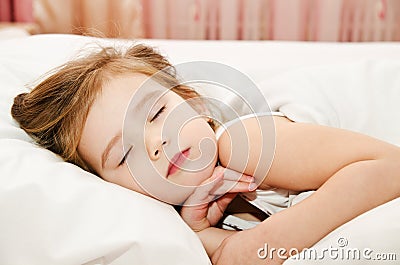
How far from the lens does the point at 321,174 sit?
93 cm

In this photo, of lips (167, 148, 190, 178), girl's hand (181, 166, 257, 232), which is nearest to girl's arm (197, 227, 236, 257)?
girl's hand (181, 166, 257, 232)

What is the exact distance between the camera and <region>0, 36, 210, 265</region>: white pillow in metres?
0.79

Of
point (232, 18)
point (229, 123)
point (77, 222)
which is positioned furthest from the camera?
point (232, 18)

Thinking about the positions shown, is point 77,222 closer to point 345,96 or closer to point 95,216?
point 95,216

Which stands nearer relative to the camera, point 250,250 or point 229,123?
point 250,250

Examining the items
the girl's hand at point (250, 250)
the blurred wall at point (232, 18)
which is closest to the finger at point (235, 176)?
the girl's hand at point (250, 250)

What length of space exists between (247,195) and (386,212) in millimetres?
281

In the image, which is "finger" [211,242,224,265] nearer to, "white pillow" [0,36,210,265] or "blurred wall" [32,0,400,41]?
"white pillow" [0,36,210,265]

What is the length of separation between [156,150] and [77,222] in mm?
187

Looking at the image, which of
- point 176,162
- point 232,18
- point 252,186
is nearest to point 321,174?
point 252,186

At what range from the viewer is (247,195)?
103cm

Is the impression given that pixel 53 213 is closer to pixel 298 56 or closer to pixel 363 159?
pixel 363 159

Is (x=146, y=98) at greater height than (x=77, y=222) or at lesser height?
greater

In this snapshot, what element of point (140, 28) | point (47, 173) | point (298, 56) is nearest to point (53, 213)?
point (47, 173)
